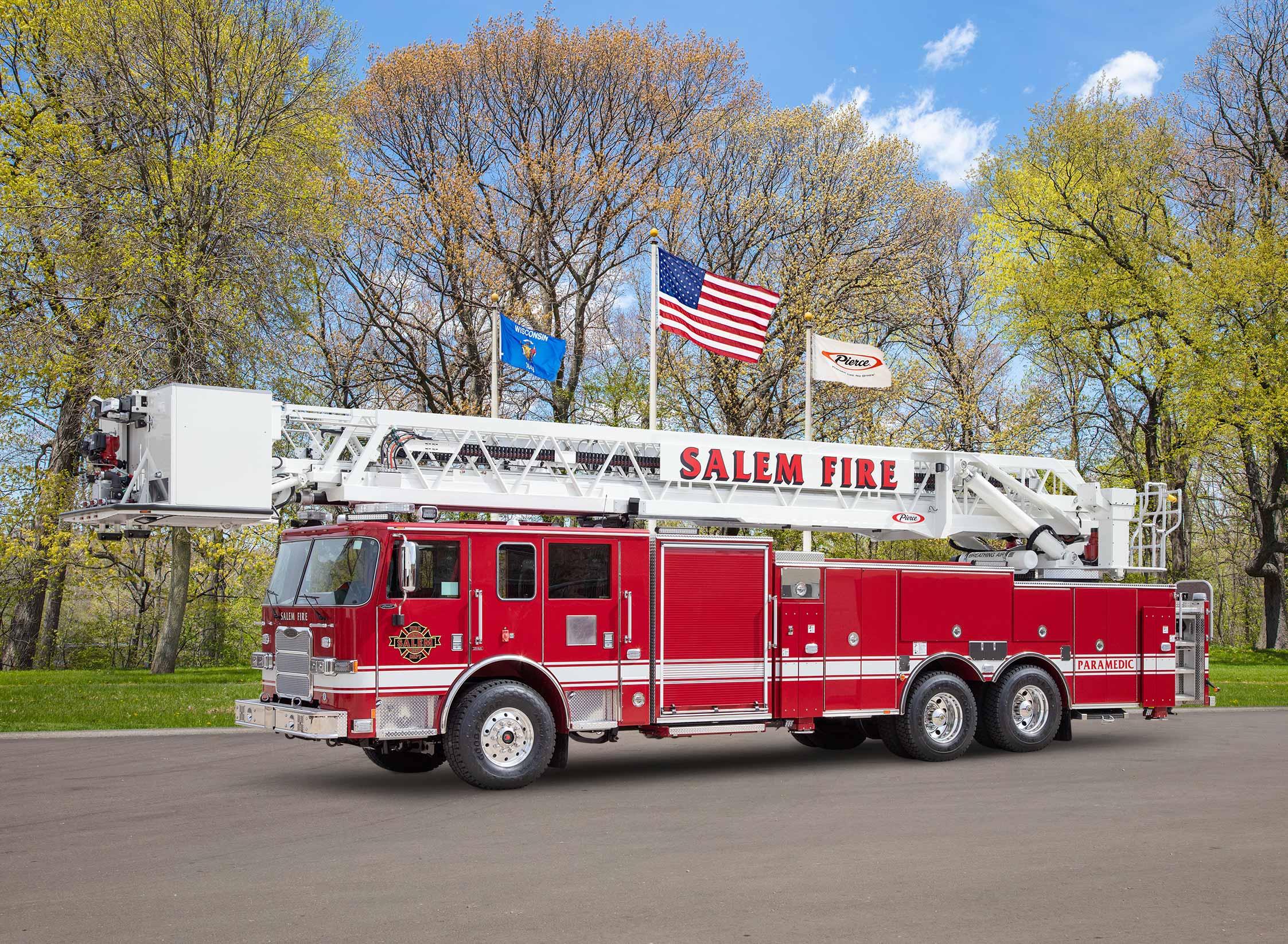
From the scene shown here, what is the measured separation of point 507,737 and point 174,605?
57.3 feet

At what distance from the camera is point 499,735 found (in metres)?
10.9

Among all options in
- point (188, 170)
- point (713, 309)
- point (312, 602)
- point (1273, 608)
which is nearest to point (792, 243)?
point (713, 309)

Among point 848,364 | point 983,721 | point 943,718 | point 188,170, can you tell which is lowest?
point 983,721

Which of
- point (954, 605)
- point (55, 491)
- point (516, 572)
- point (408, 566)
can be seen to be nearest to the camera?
point (408, 566)

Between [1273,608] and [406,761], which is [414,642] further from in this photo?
[1273,608]

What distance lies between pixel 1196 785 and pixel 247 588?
31.2 m

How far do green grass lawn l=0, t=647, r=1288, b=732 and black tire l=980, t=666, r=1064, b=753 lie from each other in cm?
827

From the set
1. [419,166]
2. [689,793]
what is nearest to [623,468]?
[689,793]

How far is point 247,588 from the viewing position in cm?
3734

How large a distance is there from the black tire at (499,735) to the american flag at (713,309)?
10.3m

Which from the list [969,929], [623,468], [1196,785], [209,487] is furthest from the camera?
[623,468]

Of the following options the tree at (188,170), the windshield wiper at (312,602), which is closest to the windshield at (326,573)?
the windshield wiper at (312,602)

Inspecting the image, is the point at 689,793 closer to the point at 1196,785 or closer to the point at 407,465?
the point at 407,465

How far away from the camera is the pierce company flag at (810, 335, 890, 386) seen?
69.4ft
